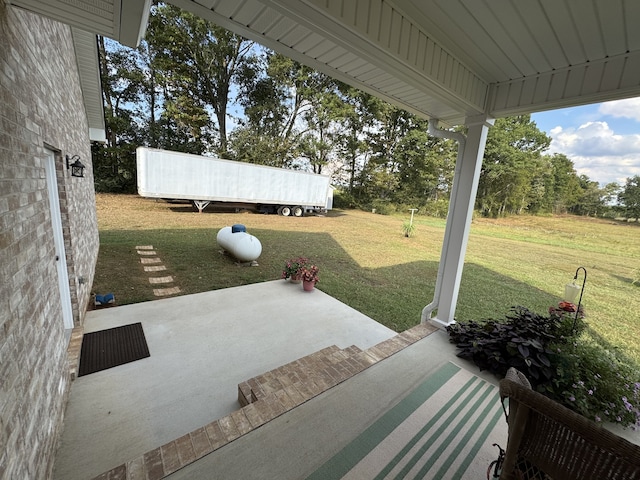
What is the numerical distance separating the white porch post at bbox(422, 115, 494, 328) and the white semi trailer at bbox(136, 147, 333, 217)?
962 centimetres

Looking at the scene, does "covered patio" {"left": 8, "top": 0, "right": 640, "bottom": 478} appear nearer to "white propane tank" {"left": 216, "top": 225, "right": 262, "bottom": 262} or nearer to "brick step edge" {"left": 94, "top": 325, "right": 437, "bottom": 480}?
"brick step edge" {"left": 94, "top": 325, "right": 437, "bottom": 480}

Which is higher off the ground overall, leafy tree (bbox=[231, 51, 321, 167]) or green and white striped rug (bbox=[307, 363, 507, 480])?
leafy tree (bbox=[231, 51, 321, 167])

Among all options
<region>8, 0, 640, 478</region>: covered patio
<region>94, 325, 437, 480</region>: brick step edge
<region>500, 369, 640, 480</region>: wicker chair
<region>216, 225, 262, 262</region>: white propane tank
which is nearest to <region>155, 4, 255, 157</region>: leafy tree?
<region>216, 225, 262, 262</region>: white propane tank

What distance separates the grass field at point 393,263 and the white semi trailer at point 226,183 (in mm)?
1017

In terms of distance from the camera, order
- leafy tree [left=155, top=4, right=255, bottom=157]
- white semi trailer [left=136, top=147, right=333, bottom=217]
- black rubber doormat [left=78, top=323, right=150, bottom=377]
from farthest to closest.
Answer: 1. leafy tree [left=155, top=4, right=255, bottom=157]
2. white semi trailer [left=136, top=147, right=333, bottom=217]
3. black rubber doormat [left=78, top=323, right=150, bottom=377]

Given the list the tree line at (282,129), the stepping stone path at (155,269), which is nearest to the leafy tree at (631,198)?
the tree line at (282,129)

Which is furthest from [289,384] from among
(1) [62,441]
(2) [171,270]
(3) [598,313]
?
(3) [598,313]

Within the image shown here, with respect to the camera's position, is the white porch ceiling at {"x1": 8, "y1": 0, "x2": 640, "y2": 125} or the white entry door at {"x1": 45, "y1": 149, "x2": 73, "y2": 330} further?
the white entry door at {"x1": 45, "y1": 149, "x2": 73, "y2": 330}

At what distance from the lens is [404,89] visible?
7.66 ft

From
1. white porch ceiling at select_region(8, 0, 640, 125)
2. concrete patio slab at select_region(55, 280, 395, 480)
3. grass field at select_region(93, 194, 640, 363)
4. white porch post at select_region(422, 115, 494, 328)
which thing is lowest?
concrete patio slab at select_region(55, 280, 395, 480)

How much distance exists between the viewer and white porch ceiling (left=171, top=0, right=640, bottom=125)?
1.45 m

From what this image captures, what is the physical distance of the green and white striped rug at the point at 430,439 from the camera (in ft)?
5.18

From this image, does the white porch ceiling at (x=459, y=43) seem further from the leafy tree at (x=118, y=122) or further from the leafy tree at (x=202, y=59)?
the leafy tree at (x=118, y=122)

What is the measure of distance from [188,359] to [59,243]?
5.75 ft
